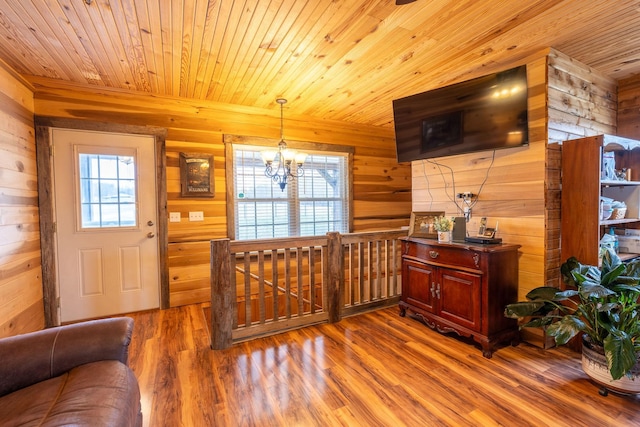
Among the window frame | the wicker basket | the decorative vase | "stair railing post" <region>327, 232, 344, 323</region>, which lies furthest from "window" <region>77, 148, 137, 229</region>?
the wicker basket

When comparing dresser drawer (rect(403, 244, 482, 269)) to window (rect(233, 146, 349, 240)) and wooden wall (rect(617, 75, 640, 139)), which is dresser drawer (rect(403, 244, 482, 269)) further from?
wooden wall (rect(617, 75, 640, 139))

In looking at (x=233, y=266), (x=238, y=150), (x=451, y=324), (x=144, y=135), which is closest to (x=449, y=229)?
(x=451, y=324)

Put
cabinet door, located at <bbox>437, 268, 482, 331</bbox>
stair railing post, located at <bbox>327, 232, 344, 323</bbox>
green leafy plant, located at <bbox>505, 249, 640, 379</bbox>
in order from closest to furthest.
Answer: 1. green leafy plant, located at <bbox>505, 249, 640, 379</bbox>
2. cabinet door, located at <bbox>437, 268, 482, 331</bbox>
3. stair railing post, located at <bbox>327, 232, 344, 323</bbox>

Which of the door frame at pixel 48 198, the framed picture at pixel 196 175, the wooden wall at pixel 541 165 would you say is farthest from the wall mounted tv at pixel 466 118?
the door frame at pixel 48 198

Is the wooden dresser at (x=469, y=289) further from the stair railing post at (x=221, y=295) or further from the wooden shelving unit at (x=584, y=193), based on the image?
the stair railing post at (x=221, y=295)

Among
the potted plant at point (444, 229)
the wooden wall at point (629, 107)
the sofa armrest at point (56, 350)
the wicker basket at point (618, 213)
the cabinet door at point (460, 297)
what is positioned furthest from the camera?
the wooden wall at point (629, 107)

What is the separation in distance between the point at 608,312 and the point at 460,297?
2.93 ft

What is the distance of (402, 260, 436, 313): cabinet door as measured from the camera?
9.02 ft

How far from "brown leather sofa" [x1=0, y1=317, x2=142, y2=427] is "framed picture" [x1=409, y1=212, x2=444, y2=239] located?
2498 millimetres

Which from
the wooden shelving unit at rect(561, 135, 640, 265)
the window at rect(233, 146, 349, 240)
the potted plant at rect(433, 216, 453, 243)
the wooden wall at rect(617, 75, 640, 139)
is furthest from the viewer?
the window at rect(233, 146, 349, 240)

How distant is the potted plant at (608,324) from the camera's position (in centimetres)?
168

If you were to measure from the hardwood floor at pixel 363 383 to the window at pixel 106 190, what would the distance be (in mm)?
1267

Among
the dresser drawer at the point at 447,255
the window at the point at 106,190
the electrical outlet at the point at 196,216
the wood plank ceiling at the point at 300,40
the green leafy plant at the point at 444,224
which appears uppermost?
the wood plank ceiling at the point at 300,40

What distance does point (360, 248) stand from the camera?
3182 mm
